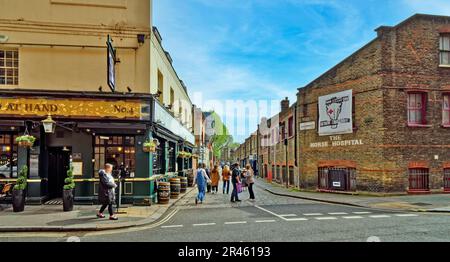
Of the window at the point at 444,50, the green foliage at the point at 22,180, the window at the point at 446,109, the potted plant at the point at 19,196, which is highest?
the window at the point at 444,50

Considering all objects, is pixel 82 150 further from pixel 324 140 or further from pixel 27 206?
pixel 324 140

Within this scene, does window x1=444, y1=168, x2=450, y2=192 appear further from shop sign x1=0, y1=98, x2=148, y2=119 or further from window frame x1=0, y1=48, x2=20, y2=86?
window frame x1=0, y1=48, x2=20, y2=86

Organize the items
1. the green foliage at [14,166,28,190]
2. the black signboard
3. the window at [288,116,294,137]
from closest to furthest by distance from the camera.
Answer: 1. the green foliage at [14,166,28,190]
2. the black signboard
3. the window at [288,116,294,137]

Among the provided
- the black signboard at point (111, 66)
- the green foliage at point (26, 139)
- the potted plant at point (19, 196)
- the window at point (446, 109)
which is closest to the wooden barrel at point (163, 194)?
the black signboard at point (111, 66)

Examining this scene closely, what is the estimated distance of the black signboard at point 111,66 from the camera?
1305 cm

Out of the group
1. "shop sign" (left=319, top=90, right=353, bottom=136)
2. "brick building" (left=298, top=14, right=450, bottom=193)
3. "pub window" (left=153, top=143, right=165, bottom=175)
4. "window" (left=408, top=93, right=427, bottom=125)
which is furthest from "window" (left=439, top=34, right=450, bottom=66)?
"pub window" (left=153, top=143, right=165, bottom=175)

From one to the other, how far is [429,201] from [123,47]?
1474 cm

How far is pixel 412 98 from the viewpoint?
60.6ft

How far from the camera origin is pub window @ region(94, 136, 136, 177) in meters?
14.6

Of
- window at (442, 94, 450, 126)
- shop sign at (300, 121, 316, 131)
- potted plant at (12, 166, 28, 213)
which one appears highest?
window at (442, 94, 450, 126)

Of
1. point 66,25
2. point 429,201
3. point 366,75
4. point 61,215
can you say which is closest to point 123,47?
point 66,25

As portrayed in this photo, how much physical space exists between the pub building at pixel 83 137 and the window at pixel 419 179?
13243 millimetres

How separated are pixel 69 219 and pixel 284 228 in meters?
6.57

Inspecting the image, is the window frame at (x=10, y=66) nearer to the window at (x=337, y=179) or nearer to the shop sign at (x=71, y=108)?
the shop sign at (x=71, y=108)
